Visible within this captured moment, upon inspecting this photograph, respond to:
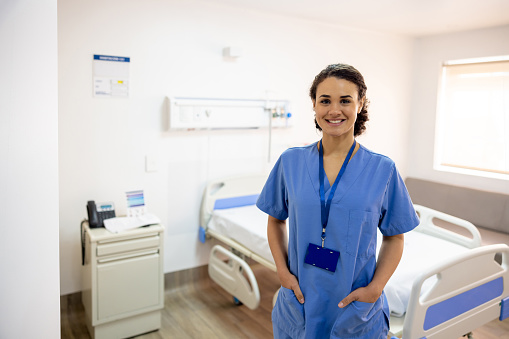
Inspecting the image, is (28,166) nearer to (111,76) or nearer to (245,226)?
(111,76)

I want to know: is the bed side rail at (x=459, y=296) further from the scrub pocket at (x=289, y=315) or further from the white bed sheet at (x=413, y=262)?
the scrub pocket at (x=289, y=315)

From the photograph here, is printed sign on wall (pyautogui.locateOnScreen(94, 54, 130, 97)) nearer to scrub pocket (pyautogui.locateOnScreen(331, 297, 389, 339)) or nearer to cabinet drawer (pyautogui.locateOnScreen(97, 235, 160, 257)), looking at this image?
cabinet drawer (pyautogui.locateOnScreen(97, 235, 160, 257))

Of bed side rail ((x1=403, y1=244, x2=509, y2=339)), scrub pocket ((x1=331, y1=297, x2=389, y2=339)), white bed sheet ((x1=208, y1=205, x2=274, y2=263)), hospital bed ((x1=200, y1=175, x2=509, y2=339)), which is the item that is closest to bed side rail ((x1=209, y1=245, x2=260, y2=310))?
hospital bed ((x1=200, y1=175, x2=509, y2=339))

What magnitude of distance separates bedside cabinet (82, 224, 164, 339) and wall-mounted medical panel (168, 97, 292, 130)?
906 mm

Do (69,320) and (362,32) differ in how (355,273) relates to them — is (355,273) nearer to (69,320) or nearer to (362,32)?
(69,320)

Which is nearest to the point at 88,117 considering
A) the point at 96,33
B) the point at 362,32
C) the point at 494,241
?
the point at 96,33

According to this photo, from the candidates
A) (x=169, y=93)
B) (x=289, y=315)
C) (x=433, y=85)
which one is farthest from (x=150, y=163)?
(x=433, y=85)

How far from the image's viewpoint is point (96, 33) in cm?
302

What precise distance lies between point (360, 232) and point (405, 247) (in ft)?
5.54

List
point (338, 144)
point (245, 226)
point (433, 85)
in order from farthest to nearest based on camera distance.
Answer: point (433, 85), point (245, 226), point (338, 144)

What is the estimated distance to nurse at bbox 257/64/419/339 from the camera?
1447 mm

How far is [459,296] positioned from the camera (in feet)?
7.55

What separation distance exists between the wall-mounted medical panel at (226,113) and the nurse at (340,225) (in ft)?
6.34

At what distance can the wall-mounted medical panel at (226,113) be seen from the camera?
11.0ft
